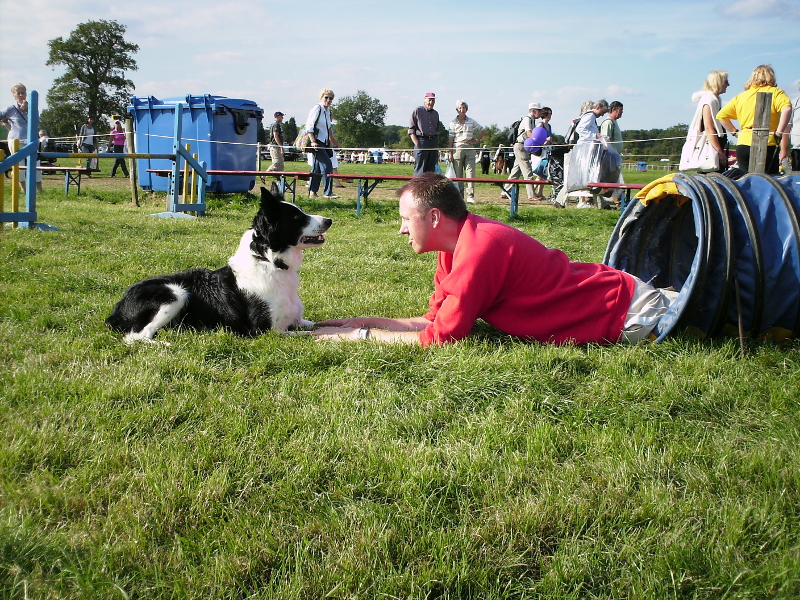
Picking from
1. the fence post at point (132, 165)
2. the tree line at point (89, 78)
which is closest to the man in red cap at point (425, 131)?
the fence post at point (132, 165)

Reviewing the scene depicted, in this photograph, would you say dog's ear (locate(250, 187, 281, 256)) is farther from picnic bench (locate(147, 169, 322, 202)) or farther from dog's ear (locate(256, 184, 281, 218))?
picnic bench (locate(147, 169, 322, 202))

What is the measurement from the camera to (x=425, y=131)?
1313 centimetres

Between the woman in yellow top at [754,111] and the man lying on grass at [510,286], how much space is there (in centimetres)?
532

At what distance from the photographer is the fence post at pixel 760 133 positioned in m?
7.43

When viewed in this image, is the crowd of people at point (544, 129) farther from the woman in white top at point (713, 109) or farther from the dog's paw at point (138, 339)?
the dog's paw at point (138, 339)

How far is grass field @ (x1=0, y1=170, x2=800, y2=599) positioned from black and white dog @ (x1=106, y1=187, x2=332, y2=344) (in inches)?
9.4

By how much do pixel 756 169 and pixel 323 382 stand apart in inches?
265

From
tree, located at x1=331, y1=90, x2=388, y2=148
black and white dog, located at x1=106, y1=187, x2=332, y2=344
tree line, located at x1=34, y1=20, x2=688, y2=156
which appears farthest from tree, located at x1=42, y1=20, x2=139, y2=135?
black and white dog, located at x1=106, y1=187, x2=332, y2=344

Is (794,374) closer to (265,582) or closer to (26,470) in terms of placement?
(265,582)

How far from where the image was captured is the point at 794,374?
339cm

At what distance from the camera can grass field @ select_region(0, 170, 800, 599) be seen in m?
1.89

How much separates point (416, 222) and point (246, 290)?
1468 millimetres

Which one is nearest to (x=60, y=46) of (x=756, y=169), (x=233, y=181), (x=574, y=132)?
(x=233, y=181)

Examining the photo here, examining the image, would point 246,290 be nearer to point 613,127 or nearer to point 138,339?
point 138,339
